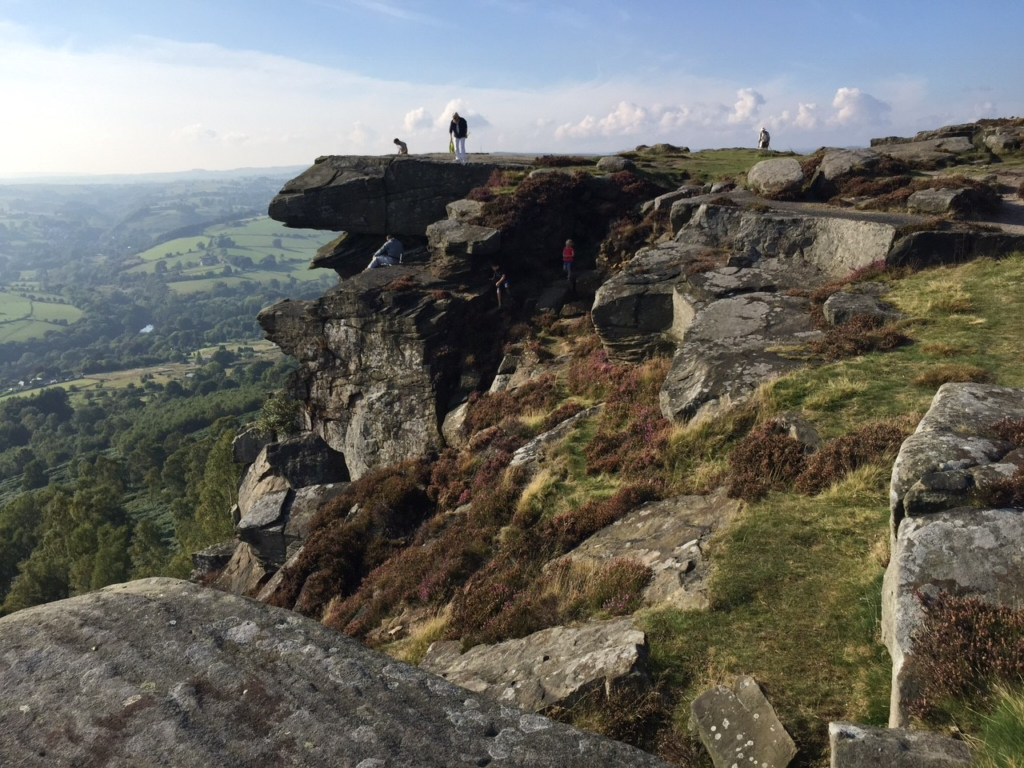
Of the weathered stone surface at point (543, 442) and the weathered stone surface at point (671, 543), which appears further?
the weathered stone surface at point (543, 442)

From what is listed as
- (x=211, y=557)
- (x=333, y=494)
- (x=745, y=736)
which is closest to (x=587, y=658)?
(x=745, y=736)

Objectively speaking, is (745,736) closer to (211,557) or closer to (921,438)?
(921,438)

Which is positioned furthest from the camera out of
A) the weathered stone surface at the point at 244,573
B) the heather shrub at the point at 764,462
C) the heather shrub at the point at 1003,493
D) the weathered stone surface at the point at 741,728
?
the weathered stone surface at the point at 244,573

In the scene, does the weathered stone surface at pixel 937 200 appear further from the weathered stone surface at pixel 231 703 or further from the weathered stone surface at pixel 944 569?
the weathered stone surface at pixel 231 703

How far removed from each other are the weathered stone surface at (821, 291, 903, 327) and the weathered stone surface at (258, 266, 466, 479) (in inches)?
679

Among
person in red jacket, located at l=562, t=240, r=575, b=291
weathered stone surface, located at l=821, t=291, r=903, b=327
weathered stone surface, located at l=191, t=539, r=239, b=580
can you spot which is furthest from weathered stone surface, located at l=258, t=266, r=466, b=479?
weathered stone surface, located at l=821, t=291, r=903, b=327

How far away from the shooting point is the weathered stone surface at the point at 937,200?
78.8ft

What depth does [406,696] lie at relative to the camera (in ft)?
17.0

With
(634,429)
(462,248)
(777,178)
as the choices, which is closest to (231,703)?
(634,429)

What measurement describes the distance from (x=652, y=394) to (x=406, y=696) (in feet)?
52.7

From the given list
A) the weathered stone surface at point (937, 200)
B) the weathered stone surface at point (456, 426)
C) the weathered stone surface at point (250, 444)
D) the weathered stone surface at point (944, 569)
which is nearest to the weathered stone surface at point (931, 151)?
the weathered stone surface at point (937, 200)

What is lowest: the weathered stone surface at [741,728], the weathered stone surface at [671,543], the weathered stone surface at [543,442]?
the weathered stone surface at [543,442]

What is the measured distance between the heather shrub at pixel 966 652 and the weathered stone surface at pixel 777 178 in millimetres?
27290

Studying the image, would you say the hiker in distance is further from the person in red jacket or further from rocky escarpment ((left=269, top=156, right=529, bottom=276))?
the person in red jacket
